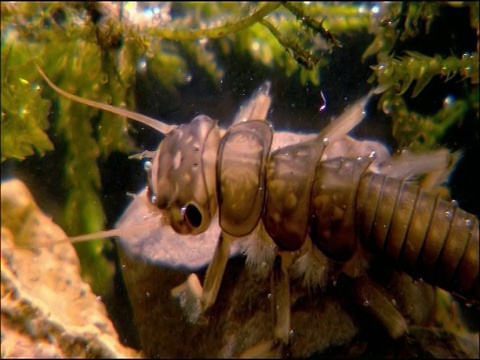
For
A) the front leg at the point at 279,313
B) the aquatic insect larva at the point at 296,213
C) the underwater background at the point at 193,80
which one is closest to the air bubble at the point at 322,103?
the underwater background at the point at 193,80

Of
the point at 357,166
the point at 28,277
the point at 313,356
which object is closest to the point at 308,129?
the point at 357,166

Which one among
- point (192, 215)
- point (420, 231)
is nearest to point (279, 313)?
point (192, 215)

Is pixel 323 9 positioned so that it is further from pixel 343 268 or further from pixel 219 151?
pixel 343 268

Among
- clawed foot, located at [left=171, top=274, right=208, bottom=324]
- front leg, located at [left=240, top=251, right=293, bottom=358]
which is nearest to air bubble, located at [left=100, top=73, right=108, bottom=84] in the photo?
clawed foot, located at [left=171, top=274, right=208, bottom=324]

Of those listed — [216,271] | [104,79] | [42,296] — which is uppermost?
[104,79]

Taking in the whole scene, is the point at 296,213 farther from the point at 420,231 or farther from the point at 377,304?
the point at 377,304

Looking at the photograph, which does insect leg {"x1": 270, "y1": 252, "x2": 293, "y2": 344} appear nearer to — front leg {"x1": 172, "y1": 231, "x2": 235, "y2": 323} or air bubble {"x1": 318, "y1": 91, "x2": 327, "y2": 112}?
front leg {"x1": 172, "y1": 231, "x2": 235, "y2": 323}
